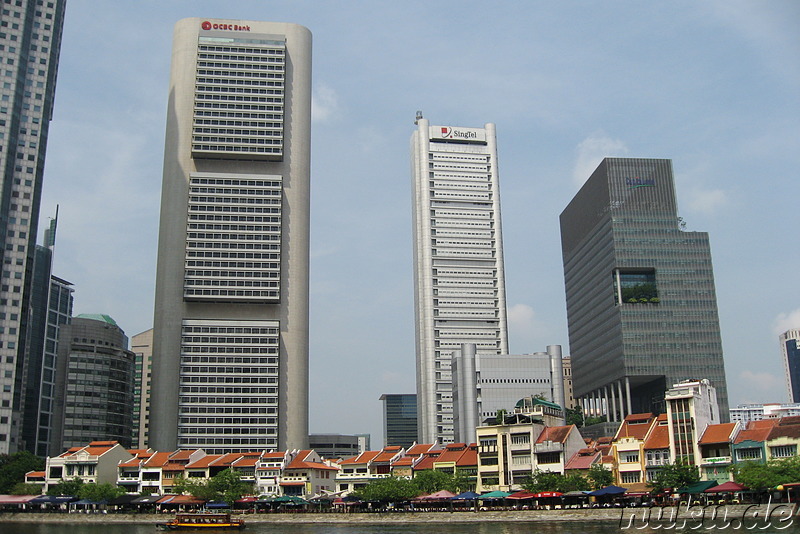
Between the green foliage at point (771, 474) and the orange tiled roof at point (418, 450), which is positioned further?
the orange tiled roof at point (418, 450)

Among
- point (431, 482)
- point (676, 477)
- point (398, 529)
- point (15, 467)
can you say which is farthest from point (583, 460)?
point (15, 467)

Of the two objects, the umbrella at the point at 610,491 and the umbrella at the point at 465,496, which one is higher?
the umbrella at the point at 610,491

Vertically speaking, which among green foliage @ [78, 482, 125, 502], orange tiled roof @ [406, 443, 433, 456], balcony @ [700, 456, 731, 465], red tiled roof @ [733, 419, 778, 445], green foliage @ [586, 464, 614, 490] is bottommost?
green foliage @ [78, 482, 125, 502]

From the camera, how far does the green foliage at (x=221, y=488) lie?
132 m

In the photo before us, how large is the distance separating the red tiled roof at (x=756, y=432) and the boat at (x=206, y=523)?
69064 millimetres

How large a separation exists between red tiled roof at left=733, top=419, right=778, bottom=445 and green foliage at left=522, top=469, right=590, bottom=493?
21.6 meters

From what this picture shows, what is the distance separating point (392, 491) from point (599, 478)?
98.6 ft

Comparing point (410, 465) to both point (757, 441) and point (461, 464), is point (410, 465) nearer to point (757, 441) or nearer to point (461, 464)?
point (461, 464)

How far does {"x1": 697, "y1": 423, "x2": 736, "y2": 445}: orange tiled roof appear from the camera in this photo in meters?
115

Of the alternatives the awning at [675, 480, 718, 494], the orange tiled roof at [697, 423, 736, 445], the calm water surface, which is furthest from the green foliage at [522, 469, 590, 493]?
the orange tiled roof at [697, 423, 736, 445]

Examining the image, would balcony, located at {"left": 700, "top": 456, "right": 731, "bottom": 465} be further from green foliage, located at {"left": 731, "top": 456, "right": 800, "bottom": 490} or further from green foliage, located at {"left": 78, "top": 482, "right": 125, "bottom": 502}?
green foliage, located at {"left": 78, "top": 482, "right": 125, "bottom": 502}

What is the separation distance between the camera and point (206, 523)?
11375 cm

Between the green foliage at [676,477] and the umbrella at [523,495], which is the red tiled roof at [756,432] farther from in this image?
the umbrella at [523,495]

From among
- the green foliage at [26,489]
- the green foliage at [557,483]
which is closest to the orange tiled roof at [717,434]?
the green foliage at [557,483]
